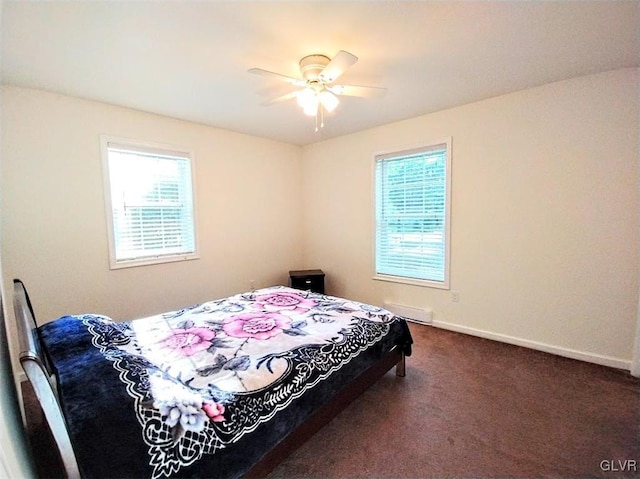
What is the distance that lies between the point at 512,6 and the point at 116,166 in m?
3.57

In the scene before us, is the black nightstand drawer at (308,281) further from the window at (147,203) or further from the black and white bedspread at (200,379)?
the black and white bedspread at (200,379)

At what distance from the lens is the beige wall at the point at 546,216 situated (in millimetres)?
2371

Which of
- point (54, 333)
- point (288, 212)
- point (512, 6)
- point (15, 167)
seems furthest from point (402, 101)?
point (15, 167)

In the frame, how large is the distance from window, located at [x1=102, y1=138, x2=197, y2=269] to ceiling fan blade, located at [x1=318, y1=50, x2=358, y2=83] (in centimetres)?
223

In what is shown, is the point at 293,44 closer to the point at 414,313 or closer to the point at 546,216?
the point at 546,216

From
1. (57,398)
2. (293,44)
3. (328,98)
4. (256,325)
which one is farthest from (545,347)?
(57,398)

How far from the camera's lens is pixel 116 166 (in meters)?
2.98

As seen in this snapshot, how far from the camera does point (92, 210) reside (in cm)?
279

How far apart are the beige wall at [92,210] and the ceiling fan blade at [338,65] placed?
2198 millimetres

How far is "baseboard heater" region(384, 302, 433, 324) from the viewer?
11.4ft

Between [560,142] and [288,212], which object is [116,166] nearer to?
[288,212]

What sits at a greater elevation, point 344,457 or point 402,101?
point 402,101

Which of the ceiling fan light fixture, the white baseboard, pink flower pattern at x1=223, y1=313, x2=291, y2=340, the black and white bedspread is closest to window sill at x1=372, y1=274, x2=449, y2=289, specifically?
the white baseboard

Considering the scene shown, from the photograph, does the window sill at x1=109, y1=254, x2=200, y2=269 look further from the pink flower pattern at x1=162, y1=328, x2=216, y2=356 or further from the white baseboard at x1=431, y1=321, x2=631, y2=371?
the white baseboard at x1=431, y1=321, x2=631, y2=371
